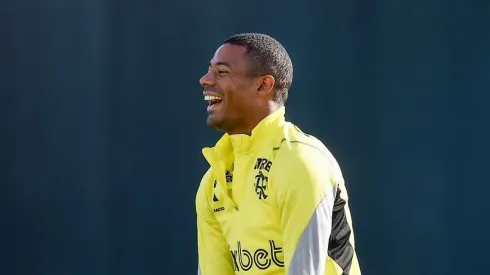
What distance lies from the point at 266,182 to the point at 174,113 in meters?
1.88

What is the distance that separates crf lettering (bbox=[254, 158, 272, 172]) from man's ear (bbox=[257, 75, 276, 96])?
0.19 meters

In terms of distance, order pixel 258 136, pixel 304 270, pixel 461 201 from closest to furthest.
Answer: pixel 304 270, pixel 258 136, pixel 461 201

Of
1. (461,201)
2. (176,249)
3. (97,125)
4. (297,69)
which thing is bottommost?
(176,249)

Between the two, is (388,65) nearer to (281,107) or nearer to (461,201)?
(461,201)

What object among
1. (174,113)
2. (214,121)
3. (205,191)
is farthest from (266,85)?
(174,113)

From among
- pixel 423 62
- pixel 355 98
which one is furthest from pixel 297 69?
pixel 423 62

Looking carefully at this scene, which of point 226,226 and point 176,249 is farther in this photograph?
point 176,249

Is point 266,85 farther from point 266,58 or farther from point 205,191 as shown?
point 205,191

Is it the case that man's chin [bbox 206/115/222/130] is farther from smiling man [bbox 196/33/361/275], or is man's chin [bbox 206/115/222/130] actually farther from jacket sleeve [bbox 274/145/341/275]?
jacket sleeve [bbox 274/145/341/275]

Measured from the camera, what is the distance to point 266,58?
8.13 feet

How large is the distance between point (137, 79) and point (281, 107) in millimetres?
1782

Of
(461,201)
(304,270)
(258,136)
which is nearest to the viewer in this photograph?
(304,270)

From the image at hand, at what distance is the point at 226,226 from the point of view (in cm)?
255

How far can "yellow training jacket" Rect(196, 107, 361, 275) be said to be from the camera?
225 centimetres
